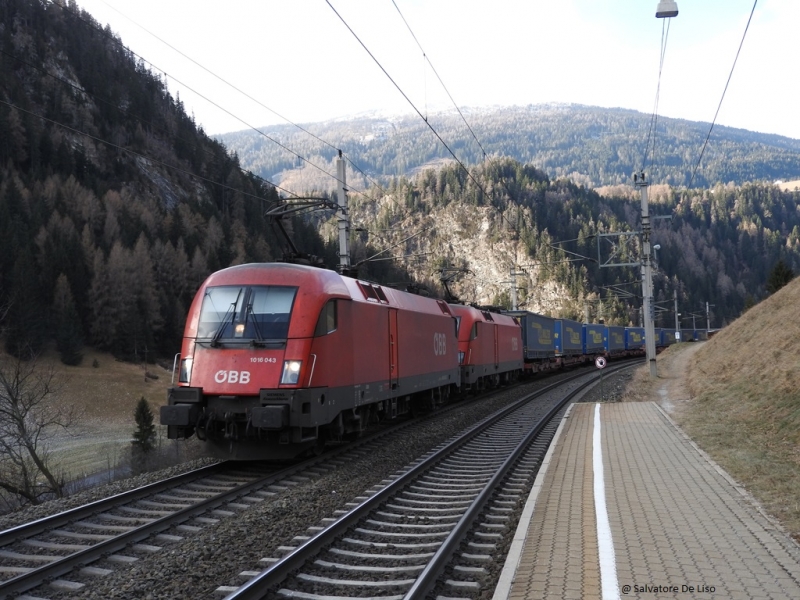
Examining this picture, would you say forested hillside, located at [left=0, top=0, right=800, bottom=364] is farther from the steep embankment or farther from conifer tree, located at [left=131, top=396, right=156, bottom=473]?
conifer tree, located at [left=131, top=396, right=156, bottom=473]

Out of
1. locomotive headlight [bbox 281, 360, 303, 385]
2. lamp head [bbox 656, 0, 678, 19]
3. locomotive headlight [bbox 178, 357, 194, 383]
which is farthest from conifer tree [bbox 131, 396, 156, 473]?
lamp head [bbox 656, 0, 678, 19]

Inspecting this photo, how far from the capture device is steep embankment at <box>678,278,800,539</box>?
930 cm

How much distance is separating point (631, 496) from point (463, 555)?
2938 mm

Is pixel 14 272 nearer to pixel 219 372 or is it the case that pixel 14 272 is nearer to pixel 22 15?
pixel 219 372

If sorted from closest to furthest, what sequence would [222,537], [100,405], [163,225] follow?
[222,537] < [100,405] < [163,225]

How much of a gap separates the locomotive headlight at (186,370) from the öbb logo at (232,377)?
59 cm

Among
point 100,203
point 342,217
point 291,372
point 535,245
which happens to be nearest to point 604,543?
point 291,372

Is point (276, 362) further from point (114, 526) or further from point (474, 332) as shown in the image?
point (474, 332)

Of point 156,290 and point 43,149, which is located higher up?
point 43,149

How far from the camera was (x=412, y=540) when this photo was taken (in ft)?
25.9

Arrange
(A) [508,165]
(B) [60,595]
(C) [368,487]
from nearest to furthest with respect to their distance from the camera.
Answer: (B) [60,595]
(C) [368,487]
(A) [508,165]

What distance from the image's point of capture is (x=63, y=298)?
220 feet

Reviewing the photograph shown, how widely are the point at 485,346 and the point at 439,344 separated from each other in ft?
26.4

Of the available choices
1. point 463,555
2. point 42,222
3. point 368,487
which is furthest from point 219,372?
point 42,222
